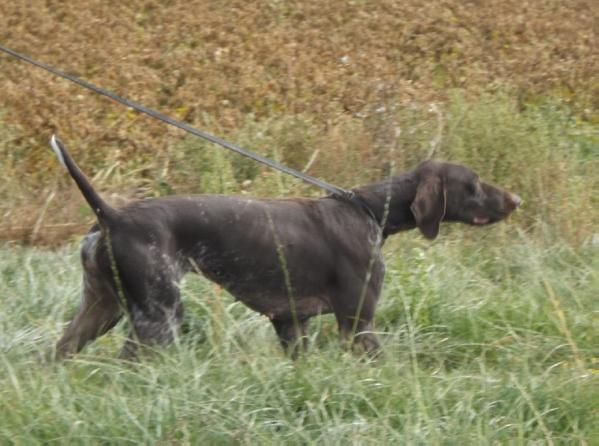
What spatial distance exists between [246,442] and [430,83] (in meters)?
6.49

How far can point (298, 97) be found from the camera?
984 centimetres

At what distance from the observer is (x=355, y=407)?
14.5 feet

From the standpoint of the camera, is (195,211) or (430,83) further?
(430,83)

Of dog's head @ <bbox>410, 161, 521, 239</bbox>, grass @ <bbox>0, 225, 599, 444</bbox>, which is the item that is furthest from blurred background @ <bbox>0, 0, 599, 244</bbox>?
grass @ <bbox>0, 225, 599, 444</bbox>

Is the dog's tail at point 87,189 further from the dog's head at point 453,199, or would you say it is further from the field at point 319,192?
the dog's head at point 453,199

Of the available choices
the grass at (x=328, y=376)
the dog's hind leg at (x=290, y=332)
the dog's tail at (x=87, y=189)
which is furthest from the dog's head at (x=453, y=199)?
the dog's tail at (x=87, y=189)

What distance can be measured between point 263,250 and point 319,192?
2539 mm

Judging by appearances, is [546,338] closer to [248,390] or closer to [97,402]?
[248,390]

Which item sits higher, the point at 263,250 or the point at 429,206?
the point at 429,206

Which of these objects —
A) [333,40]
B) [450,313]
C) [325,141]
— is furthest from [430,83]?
[450,313]

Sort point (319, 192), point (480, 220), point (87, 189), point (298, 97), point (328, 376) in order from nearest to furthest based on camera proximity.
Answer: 1. point (328, 376)
2. point (87, 189)
3. point (480, 220)
4. point (319, 192)
5. point (298, 97)

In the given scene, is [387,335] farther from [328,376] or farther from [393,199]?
[328,376]

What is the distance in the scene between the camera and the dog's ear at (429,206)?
553cm

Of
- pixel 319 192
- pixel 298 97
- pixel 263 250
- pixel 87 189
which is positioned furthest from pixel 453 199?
pixel 298 97
